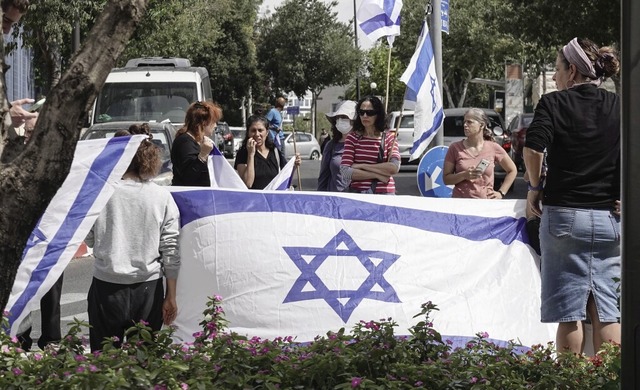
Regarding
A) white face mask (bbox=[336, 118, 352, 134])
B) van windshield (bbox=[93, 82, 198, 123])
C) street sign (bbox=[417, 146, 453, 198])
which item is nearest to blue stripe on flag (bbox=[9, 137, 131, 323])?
white face mask (bbox=[336, 118, 352, 134])

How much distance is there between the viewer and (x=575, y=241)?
5.72 m

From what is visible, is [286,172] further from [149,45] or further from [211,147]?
[149,45]

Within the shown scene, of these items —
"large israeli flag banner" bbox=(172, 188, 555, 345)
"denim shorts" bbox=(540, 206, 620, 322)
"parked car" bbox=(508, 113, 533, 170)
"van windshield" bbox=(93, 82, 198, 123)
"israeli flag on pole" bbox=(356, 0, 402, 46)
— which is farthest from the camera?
"parked car" bbox=(508, 113, 533, 170)

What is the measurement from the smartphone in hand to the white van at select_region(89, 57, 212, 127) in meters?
13.9

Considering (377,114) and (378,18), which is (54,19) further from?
(377,114)

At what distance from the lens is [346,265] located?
7051 mm

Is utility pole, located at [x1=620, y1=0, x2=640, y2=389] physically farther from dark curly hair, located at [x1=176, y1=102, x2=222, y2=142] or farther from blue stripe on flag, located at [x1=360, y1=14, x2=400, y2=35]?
blue stripe on flag, located at [x1=360, y1=14, x2=400, y2=35]

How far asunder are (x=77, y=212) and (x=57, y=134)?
3.34m

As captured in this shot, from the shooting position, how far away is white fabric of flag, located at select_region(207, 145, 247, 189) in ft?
26.7

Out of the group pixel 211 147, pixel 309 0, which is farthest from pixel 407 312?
pixel 309 0

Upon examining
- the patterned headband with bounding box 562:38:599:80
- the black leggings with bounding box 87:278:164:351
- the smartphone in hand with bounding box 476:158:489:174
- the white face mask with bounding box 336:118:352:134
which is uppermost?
the patterned headband with bounding box 562:38:599:80

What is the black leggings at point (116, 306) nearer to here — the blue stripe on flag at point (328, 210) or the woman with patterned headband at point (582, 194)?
the blue stripe on flag at point (328, 210)

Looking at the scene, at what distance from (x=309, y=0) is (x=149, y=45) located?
127 ft

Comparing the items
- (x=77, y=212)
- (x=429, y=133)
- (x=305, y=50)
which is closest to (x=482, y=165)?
(x=429, y=133)
